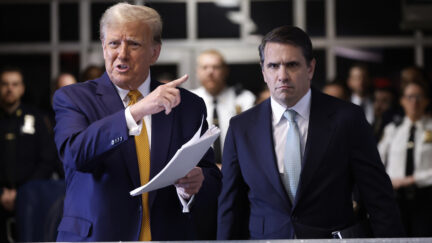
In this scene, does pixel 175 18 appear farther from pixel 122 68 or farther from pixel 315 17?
pixel 122 68

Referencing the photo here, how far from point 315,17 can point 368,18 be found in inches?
28.6

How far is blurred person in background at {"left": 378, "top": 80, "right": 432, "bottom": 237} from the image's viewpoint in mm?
5746

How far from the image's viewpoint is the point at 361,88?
6758 millimetres

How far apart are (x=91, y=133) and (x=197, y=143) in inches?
14.0

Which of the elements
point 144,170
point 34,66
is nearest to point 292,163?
point 144,170

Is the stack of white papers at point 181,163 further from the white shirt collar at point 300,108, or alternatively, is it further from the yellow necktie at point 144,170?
the white shirt collar at point 300,108

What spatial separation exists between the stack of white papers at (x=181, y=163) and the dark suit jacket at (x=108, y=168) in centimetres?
17

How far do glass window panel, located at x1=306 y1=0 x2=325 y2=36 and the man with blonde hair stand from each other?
736cm

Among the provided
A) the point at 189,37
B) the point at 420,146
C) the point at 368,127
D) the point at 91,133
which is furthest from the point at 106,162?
the point at 189,37

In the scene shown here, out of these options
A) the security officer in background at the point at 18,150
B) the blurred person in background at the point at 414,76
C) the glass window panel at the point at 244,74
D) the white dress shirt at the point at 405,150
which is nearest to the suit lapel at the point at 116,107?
the security officer in background at the point at 18,150

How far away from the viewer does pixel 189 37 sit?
9617 mm

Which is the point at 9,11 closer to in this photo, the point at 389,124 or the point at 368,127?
the point at 389,124

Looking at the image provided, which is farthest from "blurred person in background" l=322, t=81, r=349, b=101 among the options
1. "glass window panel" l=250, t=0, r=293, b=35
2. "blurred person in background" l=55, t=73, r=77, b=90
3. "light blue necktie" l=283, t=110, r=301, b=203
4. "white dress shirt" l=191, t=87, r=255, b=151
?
"glass window panel" l=250, t=0, r=293, b=35

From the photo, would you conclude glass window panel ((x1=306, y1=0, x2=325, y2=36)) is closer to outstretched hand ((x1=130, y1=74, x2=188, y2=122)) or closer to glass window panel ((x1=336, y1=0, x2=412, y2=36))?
glass window panel ((x1=336, y1=0, x2=412, y2=36))
